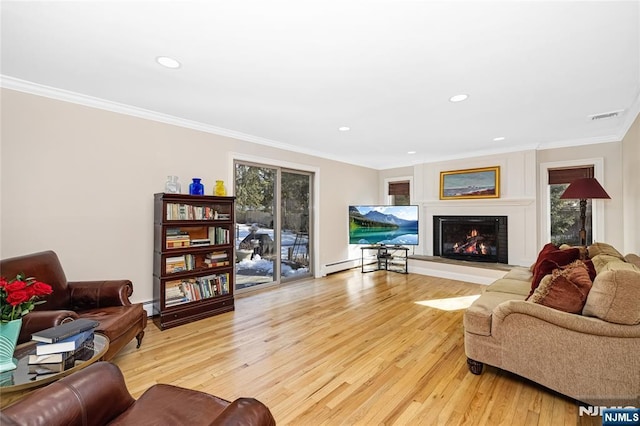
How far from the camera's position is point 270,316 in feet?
11.7

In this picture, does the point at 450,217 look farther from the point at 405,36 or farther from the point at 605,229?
the point at 405,36

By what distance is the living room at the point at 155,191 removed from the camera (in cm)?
265

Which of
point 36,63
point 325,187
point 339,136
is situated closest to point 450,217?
point 325,187

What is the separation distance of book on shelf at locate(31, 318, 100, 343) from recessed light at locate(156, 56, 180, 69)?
1.99 metres

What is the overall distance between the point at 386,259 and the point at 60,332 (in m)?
5.50

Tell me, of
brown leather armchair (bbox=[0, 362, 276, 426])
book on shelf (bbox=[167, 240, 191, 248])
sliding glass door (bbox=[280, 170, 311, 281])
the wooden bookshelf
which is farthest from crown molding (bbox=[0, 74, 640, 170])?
brown leather armchair (bbox=[0, 362, 276, 426])

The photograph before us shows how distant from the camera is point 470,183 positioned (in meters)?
5.61

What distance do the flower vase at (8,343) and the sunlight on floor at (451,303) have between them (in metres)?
3.99

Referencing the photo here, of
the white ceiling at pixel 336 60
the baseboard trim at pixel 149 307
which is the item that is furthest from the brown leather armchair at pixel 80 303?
the white ceiling at pixel 336 60

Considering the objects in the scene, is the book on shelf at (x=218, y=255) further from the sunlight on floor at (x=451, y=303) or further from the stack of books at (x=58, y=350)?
the sunlight on floor at (x=451, y=303)

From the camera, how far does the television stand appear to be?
6.13m

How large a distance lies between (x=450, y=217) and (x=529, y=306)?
159 inches

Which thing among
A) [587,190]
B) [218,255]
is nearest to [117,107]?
[218,255]

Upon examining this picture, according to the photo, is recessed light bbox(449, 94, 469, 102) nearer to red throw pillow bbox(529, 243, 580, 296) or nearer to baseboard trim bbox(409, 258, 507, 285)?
Answer: red throw pillow bbox(529, 243, 580, 296)
